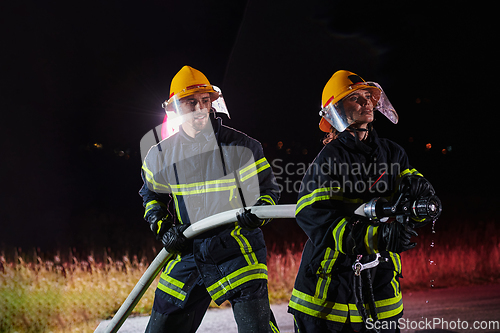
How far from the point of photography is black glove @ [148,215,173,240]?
9.31 feet

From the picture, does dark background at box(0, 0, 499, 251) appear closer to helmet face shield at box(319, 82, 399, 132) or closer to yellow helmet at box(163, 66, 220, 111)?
yellow helmet at box(163, 66, 220, 111)

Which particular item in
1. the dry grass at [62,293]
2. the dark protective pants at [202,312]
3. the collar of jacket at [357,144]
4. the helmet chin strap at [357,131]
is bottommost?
the dry grass at [62,293]

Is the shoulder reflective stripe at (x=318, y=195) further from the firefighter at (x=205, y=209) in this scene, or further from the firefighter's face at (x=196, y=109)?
the firefighter's face at (x=196, y=109)

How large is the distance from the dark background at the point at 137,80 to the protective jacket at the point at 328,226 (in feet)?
10.1

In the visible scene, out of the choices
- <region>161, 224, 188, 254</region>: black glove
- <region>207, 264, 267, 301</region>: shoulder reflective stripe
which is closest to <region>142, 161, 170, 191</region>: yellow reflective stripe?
<region>161, 224, 188, 254</region>: black glove

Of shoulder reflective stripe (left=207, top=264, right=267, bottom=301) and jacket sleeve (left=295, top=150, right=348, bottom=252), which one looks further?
shoulder reflective stripe (left=207, top=264, right=267, bottom=301)

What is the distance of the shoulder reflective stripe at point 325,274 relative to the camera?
72.4 inches

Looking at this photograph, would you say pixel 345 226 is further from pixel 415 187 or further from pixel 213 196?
pixel 213 196

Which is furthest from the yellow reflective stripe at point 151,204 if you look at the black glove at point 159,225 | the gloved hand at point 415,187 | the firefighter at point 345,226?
the gloved hand at point 415,187

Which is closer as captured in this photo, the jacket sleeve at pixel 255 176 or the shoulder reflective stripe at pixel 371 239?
the shoulder reflective stripe at pixel 371 239

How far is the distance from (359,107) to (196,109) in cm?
129

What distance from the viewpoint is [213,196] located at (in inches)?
108

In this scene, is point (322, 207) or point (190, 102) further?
point (190, 102)

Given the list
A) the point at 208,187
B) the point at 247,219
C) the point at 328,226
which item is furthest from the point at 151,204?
the point at 328,226
